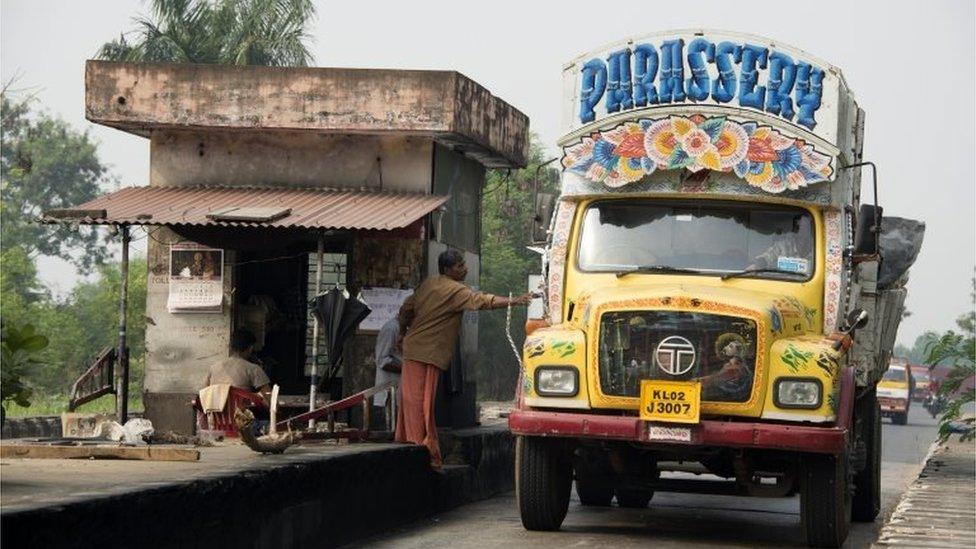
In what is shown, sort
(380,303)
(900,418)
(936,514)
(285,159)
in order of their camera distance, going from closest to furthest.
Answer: (936,514) → (380,303) → (285,159) → (900,418)

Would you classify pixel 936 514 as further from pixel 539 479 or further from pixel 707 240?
pixel 539 479

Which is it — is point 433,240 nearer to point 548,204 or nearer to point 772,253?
point 548,204

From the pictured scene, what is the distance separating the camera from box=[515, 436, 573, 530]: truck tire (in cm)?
1188

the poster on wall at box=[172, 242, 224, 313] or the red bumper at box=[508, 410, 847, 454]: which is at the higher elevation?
the poster on wall at box=[172, 242, 224, 313]

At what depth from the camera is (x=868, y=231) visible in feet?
39.4

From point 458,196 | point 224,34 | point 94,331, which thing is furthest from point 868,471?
point 94,331

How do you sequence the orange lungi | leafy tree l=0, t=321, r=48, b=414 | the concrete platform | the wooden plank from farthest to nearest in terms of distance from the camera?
the orange lungi, the wooden plank, leafy tree l=0, t=321, r=48, b=414, the concrete platform

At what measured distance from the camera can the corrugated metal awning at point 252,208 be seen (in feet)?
50.7

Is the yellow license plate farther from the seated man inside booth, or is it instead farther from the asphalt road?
the seated man inside booth

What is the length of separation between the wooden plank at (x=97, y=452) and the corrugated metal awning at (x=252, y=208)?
176 inches

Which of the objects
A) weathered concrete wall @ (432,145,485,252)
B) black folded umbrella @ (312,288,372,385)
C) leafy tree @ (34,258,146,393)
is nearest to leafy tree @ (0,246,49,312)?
leafy tree @ (34,258,146,393)

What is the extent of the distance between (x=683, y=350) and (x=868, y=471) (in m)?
3.91

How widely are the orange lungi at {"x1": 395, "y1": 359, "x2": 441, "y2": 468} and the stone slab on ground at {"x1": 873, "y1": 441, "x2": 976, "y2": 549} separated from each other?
3.87 meters

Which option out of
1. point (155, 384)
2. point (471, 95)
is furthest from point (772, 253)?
point (155, 384)
